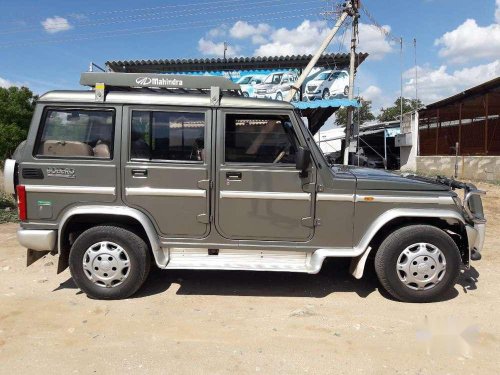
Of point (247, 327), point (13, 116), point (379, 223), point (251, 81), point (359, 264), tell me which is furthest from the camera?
point (251, 81)

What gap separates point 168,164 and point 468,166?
14.4m

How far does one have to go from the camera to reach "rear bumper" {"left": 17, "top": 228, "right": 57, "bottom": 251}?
4.02m

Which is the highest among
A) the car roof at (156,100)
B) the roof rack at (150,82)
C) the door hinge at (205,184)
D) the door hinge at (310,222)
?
the roof rack at (150,82)

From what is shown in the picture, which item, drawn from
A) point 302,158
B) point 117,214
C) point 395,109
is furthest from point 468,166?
point 395,109

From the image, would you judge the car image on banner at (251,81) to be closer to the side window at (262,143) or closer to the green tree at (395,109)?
the side window at (262,143)

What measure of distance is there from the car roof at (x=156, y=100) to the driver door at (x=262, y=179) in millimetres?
91

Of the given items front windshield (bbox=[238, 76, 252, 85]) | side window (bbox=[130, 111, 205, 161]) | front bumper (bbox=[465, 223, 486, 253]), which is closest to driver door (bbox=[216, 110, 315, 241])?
side window (bbox=[130, 111, 205, 161])

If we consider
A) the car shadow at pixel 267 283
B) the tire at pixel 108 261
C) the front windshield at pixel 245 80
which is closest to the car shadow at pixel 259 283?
the car shadow at pixel 267 283

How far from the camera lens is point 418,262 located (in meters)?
4.02

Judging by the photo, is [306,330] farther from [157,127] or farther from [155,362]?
[157,127]

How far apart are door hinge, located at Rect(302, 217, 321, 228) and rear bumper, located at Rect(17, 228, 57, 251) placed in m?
2.50

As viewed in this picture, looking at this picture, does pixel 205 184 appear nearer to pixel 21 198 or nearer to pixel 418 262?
pixel 21 198

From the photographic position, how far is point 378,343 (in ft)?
10.9

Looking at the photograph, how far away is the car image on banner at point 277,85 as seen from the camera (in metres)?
13.5
